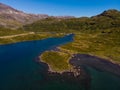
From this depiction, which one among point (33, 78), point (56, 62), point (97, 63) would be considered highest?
point (33, 78)

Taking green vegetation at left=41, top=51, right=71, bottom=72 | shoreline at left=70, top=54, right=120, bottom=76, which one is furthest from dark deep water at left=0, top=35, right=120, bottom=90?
shoreline at left=70, top=54, right=120, bottom=76

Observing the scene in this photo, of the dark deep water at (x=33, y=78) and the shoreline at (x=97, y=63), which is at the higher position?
the dark deep water at (x=33, y=78)

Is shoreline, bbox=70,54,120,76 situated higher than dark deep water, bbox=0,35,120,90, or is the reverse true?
dark deep water, bbox=0,35,120,90

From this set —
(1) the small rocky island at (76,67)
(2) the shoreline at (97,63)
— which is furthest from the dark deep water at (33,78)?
(2) the shoreline at (97,63)

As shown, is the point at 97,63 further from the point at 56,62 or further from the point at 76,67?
the point at 56,62

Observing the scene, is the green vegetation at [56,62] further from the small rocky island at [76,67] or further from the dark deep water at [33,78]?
the dark deep water at [33,78]

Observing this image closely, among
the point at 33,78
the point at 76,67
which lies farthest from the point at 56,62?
the point at 33,78

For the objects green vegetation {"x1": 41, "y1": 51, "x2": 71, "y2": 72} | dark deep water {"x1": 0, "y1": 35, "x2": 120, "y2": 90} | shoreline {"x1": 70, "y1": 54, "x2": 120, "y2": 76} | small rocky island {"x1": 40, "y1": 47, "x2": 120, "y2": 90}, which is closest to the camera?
dark deep water {"x1": 0, "y1": 35, "x2": 120, "y2": 90}

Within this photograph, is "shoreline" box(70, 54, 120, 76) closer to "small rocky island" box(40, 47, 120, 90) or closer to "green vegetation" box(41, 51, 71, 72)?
"small rocky island" box(40, 47, 120, 90)

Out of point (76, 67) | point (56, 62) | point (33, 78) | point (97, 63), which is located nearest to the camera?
point (33, 78)

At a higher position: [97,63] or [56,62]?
[56,62]

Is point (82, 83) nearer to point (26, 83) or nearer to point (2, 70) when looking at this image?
point (26, 83)

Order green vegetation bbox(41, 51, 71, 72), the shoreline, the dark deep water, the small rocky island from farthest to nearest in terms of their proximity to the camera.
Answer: the shoreline < green vegetation bbox(41, 51, 71, 72) < the small rocky island < the dark deep water

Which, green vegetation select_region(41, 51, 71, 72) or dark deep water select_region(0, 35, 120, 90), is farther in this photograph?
green vegetation select_region(41, 51, 71, 72)
